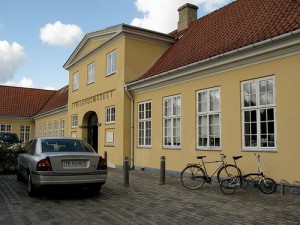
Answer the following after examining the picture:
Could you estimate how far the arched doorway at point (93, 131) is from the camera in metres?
21.1

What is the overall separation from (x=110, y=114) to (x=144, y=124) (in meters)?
2.96

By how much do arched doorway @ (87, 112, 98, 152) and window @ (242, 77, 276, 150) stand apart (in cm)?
1171

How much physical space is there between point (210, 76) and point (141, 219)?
6.82m

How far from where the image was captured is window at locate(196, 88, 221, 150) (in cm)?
1180

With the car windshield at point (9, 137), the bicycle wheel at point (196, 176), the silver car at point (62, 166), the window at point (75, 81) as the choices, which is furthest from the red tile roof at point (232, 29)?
the car windshield at point (9, 137)

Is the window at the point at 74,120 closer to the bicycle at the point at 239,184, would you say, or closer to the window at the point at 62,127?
the window at the point at 62,127

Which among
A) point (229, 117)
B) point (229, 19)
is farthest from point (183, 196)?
point (229, 19)

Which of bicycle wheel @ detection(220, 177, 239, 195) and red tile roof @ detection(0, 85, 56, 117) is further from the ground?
red tile roof @ detection(0, 85, 56, 117)

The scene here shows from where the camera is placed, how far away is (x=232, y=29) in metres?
13.6

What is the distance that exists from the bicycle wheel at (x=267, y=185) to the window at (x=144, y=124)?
23.5 ft

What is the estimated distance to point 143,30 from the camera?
684 inches

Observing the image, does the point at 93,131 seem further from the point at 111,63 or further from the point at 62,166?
the point at 62,166

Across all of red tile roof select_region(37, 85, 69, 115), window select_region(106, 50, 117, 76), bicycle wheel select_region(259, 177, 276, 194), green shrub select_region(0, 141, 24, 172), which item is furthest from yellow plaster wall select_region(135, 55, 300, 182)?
red tile roof select_region(37, 85, 69, 115)

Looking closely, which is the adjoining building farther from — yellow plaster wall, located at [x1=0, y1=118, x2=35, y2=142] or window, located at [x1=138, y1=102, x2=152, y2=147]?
yellow plaster wall, located at [x1=0, y1=118, x2=35, y2=142]
